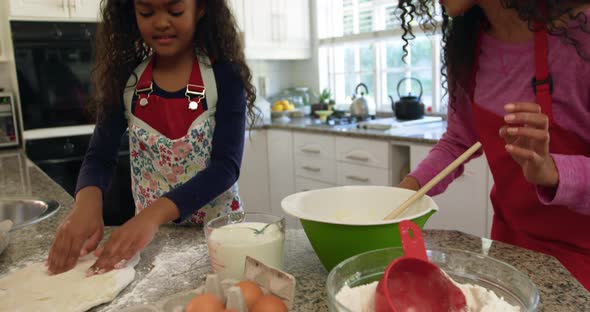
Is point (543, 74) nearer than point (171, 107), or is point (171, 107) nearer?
point (543, 74)

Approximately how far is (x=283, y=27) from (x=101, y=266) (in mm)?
3151

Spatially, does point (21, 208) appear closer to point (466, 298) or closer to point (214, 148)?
point (214, 148)

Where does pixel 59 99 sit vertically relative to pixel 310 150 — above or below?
above

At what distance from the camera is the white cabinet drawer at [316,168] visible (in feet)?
9.74

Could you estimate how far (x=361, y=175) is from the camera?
2.72 metres

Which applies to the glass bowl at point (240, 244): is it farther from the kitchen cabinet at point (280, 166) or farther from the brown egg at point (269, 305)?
the kitchen cabinet at point (280, 166)

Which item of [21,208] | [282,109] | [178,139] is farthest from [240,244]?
[282,109]

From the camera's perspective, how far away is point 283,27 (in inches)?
148

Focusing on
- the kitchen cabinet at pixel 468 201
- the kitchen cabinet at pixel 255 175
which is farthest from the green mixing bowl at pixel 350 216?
the kitchen cabinet at pixel 255 175

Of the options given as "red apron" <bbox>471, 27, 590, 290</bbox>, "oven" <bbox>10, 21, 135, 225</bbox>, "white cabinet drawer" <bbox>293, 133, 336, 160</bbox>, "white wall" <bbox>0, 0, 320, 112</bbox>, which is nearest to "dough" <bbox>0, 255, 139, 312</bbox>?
"red apron" <bbox>471, 27, 590, 290</bbox>

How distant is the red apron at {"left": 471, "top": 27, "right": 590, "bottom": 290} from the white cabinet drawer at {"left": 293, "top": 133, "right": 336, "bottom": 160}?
185 cm

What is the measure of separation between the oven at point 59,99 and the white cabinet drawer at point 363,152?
1196mm

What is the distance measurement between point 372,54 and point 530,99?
269cm

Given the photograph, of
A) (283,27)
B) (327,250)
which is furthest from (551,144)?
(283,27)
